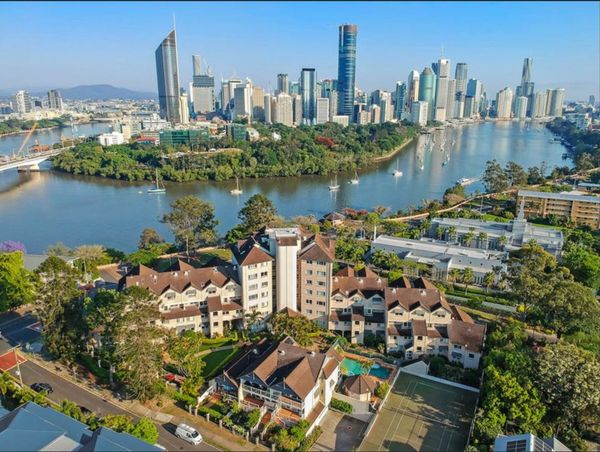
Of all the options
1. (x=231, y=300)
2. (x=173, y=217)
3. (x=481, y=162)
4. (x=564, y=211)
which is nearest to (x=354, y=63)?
(x=481, y=162)

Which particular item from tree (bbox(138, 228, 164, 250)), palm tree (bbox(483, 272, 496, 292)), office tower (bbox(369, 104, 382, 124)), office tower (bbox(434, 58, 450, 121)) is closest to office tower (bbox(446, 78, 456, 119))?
office tower (bbox(434, 58, 450, 121))

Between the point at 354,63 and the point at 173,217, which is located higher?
the point at 354,63

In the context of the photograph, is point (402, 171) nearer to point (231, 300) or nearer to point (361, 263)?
point (361, 263)

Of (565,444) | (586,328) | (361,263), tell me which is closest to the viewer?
(565,444)

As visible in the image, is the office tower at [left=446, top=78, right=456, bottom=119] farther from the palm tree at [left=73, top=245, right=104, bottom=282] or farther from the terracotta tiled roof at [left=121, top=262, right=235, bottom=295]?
the terracotta tiled roof at [left=121, top=262, right=235, bottom=295]

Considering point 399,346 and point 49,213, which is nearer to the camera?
point 399,346

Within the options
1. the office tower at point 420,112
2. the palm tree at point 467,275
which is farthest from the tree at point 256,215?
the office tower at point 420,112

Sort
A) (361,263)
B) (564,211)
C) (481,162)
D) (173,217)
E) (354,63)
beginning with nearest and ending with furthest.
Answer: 1. (361,263)
2. (173,217)
3. (564,211)
4. (481,162)
5. (354,63)
